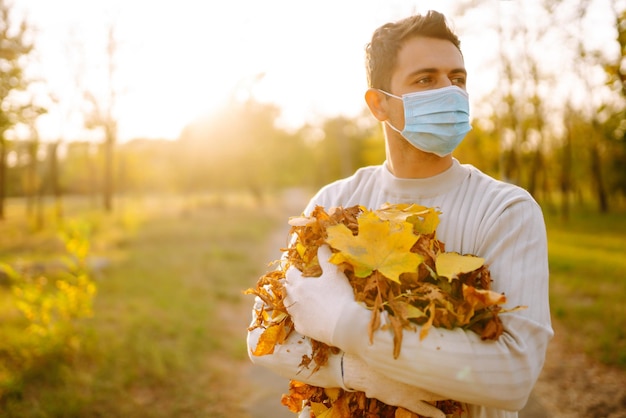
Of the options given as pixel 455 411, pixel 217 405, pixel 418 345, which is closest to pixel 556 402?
pixel 217 405

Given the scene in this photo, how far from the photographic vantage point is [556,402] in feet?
16.6

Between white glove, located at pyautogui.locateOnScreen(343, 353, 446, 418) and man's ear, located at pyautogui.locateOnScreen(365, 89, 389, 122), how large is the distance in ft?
4.02

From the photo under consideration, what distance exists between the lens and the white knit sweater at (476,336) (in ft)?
4.75

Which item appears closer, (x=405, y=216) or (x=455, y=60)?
(x=405, y=216)

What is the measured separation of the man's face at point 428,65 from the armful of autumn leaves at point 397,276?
0.74 meters

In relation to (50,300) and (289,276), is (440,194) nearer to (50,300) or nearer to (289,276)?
(289,276)

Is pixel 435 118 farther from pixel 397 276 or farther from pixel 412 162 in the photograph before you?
pixel 397 276

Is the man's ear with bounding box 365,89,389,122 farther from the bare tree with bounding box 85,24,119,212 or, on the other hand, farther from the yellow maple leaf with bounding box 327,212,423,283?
the bare tree with bounding box 85,24,119,212

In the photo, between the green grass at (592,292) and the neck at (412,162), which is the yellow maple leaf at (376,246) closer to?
the neck at (412,162)

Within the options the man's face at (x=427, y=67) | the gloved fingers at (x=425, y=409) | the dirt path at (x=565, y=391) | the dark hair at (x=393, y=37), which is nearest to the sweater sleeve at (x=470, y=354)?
the gloved fingers at (x=425, y=409)

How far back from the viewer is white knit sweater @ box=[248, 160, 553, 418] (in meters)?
1.45

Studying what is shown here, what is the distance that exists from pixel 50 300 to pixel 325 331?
5.21 metres

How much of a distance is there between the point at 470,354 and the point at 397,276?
1.09 feet

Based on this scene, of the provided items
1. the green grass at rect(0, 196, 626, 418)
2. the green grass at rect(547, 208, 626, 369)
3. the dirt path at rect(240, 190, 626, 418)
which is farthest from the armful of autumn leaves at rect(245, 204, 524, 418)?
the green grass at rect(547, 208, 626, 369)
